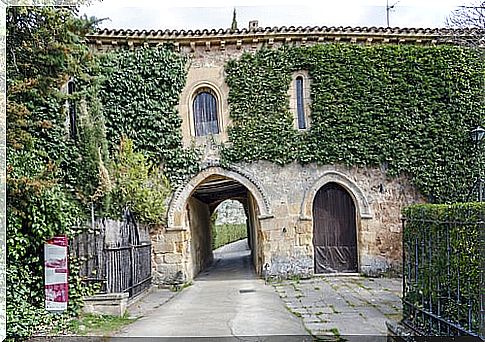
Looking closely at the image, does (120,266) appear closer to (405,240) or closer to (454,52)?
(405,240)

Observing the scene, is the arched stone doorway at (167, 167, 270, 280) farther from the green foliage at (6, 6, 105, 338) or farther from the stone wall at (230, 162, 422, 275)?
the green foliage at (6, 6, 105, 338)

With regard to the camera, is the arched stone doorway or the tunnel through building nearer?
the arched stone doorway

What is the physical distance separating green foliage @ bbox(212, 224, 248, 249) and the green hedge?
21.8 meters

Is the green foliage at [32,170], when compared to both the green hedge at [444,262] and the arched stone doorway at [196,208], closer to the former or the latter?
the green hedge at [444,262]

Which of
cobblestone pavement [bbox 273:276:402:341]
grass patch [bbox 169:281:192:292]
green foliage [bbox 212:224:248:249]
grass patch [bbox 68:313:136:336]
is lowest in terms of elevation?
grass patch [bbox 169:281:192:292]

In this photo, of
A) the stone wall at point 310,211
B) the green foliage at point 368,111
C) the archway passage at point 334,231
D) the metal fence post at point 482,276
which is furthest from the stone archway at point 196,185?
the metal fence post at point 482,276

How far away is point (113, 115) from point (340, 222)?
20.0ft

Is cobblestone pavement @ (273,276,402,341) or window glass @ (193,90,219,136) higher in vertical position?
window glass @ (193,90,219,136)

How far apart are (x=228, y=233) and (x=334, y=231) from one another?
16932 millimetres

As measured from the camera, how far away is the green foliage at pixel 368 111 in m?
13.7

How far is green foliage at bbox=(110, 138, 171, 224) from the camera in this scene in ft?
38.5

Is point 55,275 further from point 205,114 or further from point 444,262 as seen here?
point 205,114

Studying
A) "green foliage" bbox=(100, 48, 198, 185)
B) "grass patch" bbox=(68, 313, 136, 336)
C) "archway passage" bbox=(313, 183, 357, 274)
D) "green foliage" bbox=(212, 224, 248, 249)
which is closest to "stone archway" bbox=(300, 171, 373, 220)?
"archway passage" bbox=(313, 183, 357, 274)

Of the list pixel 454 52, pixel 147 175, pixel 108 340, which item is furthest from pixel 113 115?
pixel 454 52
